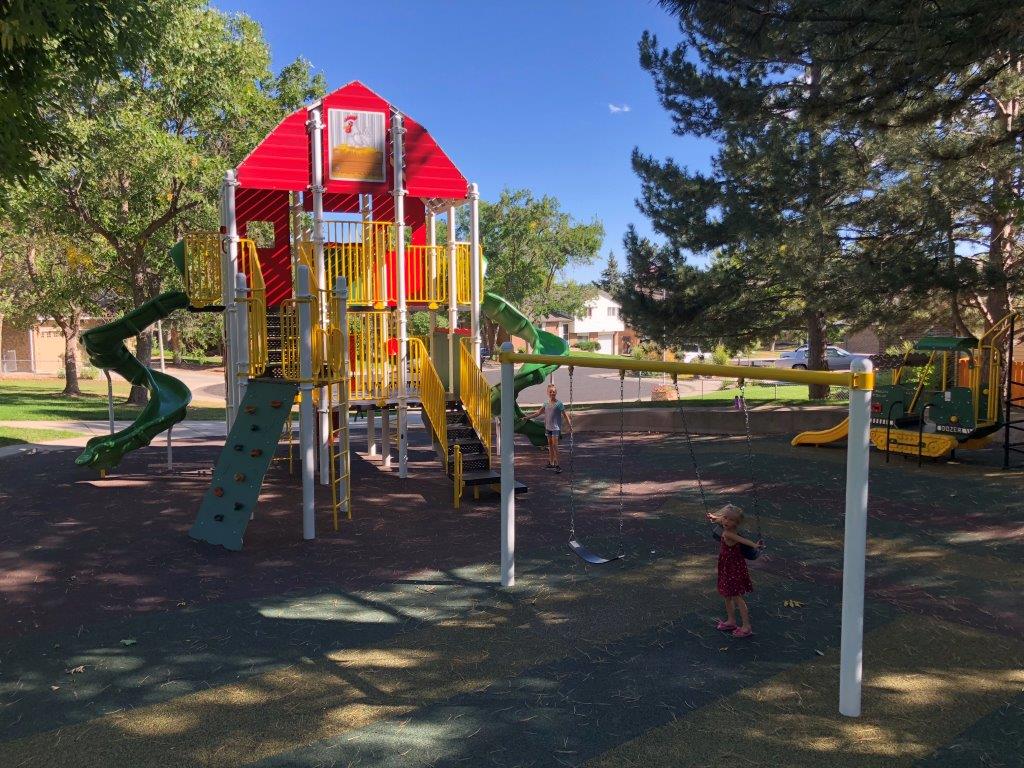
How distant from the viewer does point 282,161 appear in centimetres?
1281

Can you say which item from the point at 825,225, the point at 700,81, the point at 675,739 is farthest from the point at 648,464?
the point at 675,739

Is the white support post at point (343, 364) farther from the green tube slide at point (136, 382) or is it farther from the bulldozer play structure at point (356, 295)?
the green tube slide at point (136, 382)

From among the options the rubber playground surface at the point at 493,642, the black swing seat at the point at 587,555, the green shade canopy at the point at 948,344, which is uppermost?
the green shade canopy at the point at 948,344

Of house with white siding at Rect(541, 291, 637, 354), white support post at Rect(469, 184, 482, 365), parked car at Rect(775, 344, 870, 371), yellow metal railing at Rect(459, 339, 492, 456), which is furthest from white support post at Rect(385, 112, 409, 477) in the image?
house with white siding at Rect(541, 291, 637, 354)

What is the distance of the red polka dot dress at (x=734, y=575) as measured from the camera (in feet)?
20.3

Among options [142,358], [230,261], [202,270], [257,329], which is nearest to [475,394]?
[257,329]

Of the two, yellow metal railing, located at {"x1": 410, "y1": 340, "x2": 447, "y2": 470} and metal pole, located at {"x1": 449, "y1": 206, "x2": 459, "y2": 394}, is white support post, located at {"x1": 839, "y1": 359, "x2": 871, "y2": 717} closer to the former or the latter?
yellow metal railing, located at {"x1": 410, "y1": 340, "x2": 447, "y2": 470}

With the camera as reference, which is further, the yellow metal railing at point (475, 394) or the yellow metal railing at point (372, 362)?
the yellow metal railing at point (372, 362)

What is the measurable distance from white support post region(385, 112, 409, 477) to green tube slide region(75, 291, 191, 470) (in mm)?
4030

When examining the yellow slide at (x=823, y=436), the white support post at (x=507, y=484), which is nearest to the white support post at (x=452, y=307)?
the white support post at (x=507, y=484)

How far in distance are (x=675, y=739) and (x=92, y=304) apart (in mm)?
29041

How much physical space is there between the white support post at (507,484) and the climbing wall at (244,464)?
359 centimetres

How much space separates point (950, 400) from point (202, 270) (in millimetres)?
14515

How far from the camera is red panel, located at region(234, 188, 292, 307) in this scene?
1521cm
